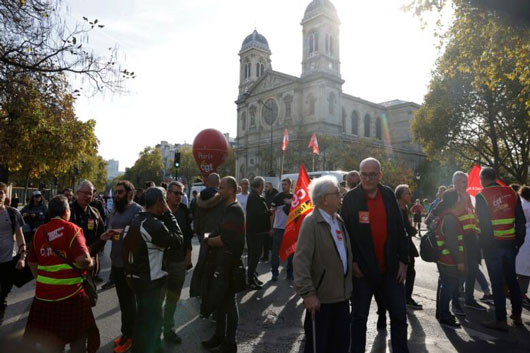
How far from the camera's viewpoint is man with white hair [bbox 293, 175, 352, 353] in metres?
3.11

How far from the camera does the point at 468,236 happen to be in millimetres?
5668

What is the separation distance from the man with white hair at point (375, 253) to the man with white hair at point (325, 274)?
1.33 ft

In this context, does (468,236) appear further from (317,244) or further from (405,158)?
(405,158)

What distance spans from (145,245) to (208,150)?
7461 mm

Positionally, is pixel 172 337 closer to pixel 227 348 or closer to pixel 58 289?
pixel 227 348

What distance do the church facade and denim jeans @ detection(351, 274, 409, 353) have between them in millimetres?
38244

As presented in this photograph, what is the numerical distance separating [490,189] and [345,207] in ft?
10.1

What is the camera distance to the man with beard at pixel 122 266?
4375mm

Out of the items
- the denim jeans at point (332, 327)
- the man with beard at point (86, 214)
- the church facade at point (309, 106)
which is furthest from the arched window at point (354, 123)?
the denim jeans at point (332, 327)

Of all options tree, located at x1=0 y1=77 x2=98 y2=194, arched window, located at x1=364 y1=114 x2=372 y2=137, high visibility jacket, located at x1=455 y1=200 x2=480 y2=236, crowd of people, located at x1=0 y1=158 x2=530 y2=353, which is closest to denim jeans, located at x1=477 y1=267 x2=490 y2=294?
crowd of people, located at x1=0 y1=158 x2=530 y2=353

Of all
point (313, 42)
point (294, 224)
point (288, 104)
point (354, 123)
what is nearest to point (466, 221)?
point (294, 224)

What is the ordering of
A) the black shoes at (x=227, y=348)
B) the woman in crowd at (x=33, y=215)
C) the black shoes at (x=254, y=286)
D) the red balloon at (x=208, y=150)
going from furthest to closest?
1. the red balloon at (x=208, y=150)
2. the woman in crowd at (x=33, y=215)
3. the black shoes at (x=254, y=286)
4. the black shoes at (x=227, y=348)

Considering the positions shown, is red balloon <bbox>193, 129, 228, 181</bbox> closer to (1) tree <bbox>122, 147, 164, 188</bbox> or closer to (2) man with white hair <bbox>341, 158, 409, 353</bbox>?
(2) man with white hair <bbox>341, 158, 409, 353</bbox>

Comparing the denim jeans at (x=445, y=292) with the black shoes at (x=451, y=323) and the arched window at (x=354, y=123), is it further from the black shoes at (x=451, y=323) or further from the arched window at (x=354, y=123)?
the arched window at (x=354, y=123)
